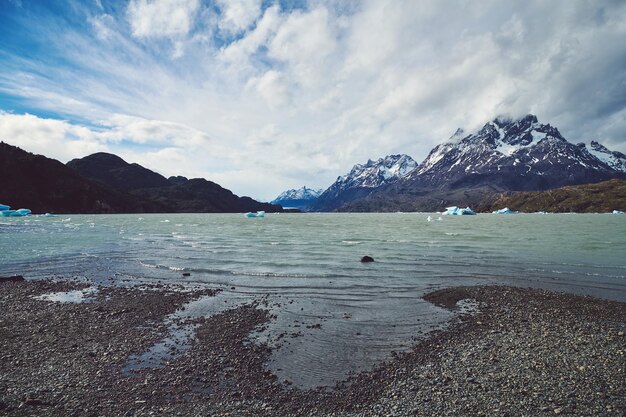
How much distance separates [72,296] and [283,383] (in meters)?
18.7

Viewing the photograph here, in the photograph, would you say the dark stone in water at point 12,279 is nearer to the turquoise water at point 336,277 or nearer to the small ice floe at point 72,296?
the turquoise water at point 336,277

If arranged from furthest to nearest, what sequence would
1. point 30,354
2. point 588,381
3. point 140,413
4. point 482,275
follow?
point 482,275
point 30,354
point 588,381
point 140,413

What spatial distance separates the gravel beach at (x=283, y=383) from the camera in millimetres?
9617

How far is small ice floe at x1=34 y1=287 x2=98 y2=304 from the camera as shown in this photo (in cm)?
2117

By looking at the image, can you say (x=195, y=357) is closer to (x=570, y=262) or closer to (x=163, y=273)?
(x=163, y=273)

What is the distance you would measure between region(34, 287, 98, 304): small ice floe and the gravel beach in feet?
7.08

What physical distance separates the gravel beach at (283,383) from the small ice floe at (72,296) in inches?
85.0

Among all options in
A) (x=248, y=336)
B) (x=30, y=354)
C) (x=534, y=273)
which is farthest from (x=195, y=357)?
(x=534, y=273)

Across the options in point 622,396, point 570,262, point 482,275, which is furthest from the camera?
point 570,262

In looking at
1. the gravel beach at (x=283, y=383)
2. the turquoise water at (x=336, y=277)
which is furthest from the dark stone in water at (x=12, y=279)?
the gravel beach at (x=283, y=383)

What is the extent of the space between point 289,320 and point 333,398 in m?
7.78

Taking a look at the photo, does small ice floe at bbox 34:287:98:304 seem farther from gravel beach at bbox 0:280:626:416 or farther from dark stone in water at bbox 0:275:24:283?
dark stone in water at bbox 0:275:24:283

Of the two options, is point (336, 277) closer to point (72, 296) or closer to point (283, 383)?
point (283, 383)

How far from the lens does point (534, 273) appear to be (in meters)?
29.5
